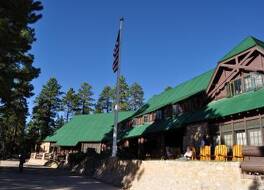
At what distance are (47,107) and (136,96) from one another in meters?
21.2

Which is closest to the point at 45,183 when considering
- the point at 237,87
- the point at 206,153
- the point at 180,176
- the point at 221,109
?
the point at 180,176

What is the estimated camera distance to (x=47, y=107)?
2798 inches

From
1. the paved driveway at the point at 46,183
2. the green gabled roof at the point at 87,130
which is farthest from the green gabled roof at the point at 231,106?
the green gabled roof at the point at 87,130

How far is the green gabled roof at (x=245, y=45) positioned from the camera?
19019 millimetres

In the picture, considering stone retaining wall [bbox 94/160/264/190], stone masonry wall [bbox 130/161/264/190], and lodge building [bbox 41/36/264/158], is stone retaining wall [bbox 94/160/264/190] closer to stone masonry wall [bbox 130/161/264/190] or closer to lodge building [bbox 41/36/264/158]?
stone masonry wall [bbox 130/161/264/190]

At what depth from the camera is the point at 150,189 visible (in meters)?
16.7

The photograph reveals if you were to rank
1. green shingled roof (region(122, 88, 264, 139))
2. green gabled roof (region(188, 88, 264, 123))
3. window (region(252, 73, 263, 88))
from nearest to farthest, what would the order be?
green gabled roof (region(188, 88, 264, 123)), green shingled roof (region(122, 88, 264, 139)), window (region(252, 73, 263, 88))

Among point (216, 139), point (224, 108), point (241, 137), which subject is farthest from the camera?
point (216, 139)

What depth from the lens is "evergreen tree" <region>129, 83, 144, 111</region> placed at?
74875 mm

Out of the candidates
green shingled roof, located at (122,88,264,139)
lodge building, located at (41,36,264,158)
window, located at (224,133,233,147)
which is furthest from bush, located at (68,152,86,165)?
window, located at (224,133,233,147)

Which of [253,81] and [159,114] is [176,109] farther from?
[253,81]

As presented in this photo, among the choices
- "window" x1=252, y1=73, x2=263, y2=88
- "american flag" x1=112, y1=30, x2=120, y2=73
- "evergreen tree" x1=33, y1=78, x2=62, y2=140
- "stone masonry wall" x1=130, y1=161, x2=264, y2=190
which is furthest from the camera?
"evergreen tree" x1=33, y1=78, x2=62, y2=140

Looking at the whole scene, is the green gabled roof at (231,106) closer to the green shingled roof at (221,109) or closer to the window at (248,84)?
the green shingled roof at (221,109)

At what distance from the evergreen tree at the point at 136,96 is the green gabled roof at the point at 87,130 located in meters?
27.9
